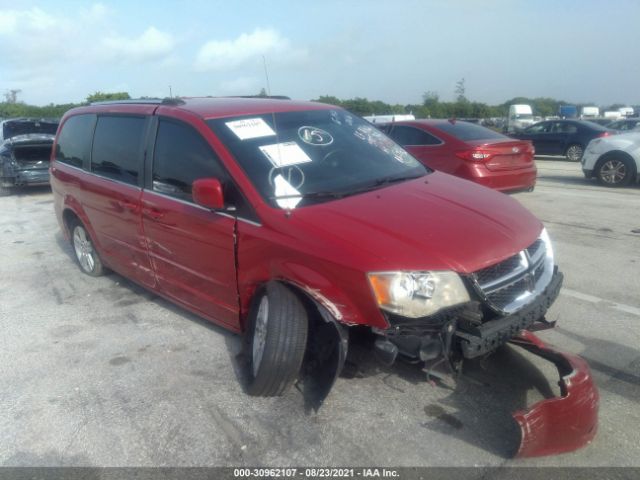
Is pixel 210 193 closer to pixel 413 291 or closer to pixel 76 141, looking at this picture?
pixel 413 291

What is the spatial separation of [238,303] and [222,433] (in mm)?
879

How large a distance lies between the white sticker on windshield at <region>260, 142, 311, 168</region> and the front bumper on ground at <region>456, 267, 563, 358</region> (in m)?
1.59

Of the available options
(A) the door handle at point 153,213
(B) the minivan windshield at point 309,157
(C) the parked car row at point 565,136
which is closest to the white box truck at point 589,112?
(C) the parked car row at point 565,136

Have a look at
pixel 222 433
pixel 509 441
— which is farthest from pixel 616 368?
pixel 222 433

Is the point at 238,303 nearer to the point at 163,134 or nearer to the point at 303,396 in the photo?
the point at 303,396

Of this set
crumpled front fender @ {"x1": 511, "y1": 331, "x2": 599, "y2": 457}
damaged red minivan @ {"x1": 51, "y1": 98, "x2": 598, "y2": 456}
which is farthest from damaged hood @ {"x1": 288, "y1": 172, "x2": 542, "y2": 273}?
crumpled front fender @ {"x1": 511, "y1": 331, "x2": 599, "y2": 457}

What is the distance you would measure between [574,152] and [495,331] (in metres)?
16.2

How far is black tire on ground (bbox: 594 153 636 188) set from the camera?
10609mm

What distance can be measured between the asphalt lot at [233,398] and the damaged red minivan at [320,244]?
0.81ft

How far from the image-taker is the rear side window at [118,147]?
4.41 m

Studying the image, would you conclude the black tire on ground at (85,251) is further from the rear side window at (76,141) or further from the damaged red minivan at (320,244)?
the damaged red minivan at (320,244)

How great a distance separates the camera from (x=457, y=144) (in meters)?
8.60

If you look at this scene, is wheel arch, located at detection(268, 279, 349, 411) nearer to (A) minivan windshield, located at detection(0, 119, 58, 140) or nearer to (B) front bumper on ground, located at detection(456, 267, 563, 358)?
(B) front bumper on ground, located at detection(456, 267, 563, 358)

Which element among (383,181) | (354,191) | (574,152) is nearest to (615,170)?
(574,152)
